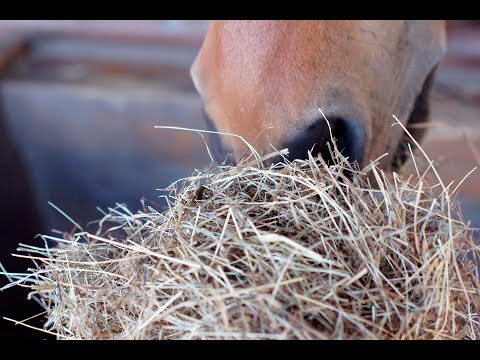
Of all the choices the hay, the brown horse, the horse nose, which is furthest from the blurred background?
the hay

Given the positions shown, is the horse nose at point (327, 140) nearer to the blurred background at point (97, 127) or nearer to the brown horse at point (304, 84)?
the brown horse at point (304, 84)

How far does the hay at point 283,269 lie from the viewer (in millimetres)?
588

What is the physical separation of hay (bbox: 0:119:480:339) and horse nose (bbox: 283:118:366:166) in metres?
0.05

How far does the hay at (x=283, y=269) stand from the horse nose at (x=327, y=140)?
0.05 meters

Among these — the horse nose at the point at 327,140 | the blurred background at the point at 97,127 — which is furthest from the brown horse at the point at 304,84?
the blurred background at the point at 97,127

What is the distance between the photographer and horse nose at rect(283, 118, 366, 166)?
0.83 meters

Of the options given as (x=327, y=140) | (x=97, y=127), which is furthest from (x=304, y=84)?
(x=97, y=127)

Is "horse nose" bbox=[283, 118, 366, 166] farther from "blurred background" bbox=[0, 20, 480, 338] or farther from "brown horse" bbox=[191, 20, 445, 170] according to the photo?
"blurred background" bbox=[0, 20, 480, 338]

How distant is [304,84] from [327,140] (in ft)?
0.28

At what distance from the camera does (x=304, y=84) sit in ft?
2.78

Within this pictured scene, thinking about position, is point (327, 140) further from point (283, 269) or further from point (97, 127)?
point (97, 127)
